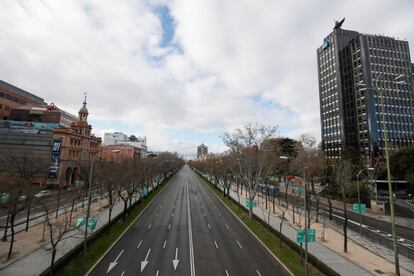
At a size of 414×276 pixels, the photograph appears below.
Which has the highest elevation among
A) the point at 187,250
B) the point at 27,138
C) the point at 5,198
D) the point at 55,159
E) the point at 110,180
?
the point at 27,138

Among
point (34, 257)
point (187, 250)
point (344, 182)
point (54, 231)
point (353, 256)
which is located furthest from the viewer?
point (344, 182)

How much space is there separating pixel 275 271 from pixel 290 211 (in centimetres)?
3088

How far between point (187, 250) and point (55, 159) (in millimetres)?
58999

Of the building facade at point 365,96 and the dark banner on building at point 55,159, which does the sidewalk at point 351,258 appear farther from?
the building facade at point 365,96

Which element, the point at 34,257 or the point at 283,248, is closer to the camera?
the point at 34,257

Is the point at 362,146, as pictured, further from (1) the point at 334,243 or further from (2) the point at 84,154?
(2) the point at 84,154

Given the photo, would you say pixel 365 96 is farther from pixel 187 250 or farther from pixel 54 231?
pixel 54 231

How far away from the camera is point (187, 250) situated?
2666 cm

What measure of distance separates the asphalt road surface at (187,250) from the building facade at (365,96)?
272 feet

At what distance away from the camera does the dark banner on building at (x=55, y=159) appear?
227ft

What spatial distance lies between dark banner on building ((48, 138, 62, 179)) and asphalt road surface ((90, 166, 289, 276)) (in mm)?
41353

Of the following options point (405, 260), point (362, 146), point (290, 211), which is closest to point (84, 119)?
point (290, 211)

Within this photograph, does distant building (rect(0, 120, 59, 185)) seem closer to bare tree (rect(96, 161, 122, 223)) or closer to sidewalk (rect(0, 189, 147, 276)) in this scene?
bare tree (rect(96, 161, 122, 223))

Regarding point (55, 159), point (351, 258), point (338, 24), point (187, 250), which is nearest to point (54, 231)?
point (187, 250)
